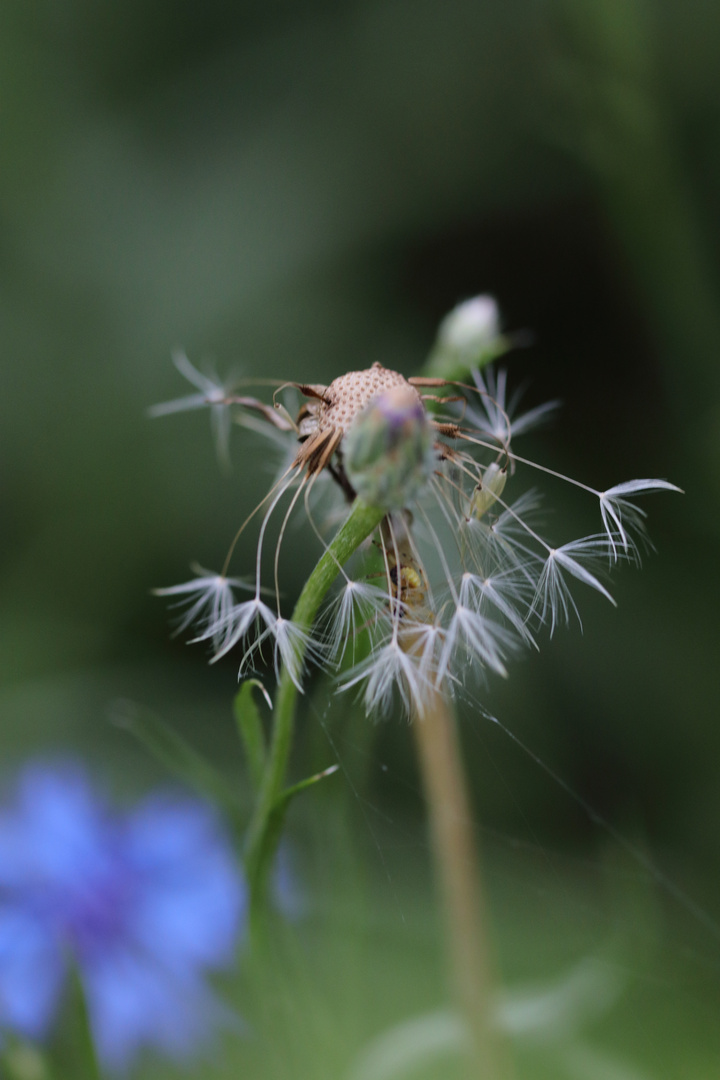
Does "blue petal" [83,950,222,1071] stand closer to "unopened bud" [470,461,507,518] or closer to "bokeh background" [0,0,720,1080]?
"bokeh background" [0,0,720,1080]

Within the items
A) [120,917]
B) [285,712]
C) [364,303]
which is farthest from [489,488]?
[364,303]

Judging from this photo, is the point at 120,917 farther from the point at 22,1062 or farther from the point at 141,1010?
the point at 22,1062

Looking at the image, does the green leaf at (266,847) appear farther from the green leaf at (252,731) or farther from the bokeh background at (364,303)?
the bokeh background at (364,303)

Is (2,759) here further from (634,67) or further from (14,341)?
(634,67)

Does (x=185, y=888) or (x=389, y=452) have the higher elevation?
(x=185, y=888)

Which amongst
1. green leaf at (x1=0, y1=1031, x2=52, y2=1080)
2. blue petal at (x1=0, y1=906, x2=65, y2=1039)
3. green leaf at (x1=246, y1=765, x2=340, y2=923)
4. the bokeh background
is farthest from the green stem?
the bokeh background

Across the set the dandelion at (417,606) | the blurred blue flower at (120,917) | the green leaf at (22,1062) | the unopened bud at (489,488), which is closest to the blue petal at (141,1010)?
the blurred blue flower at (120,917)
